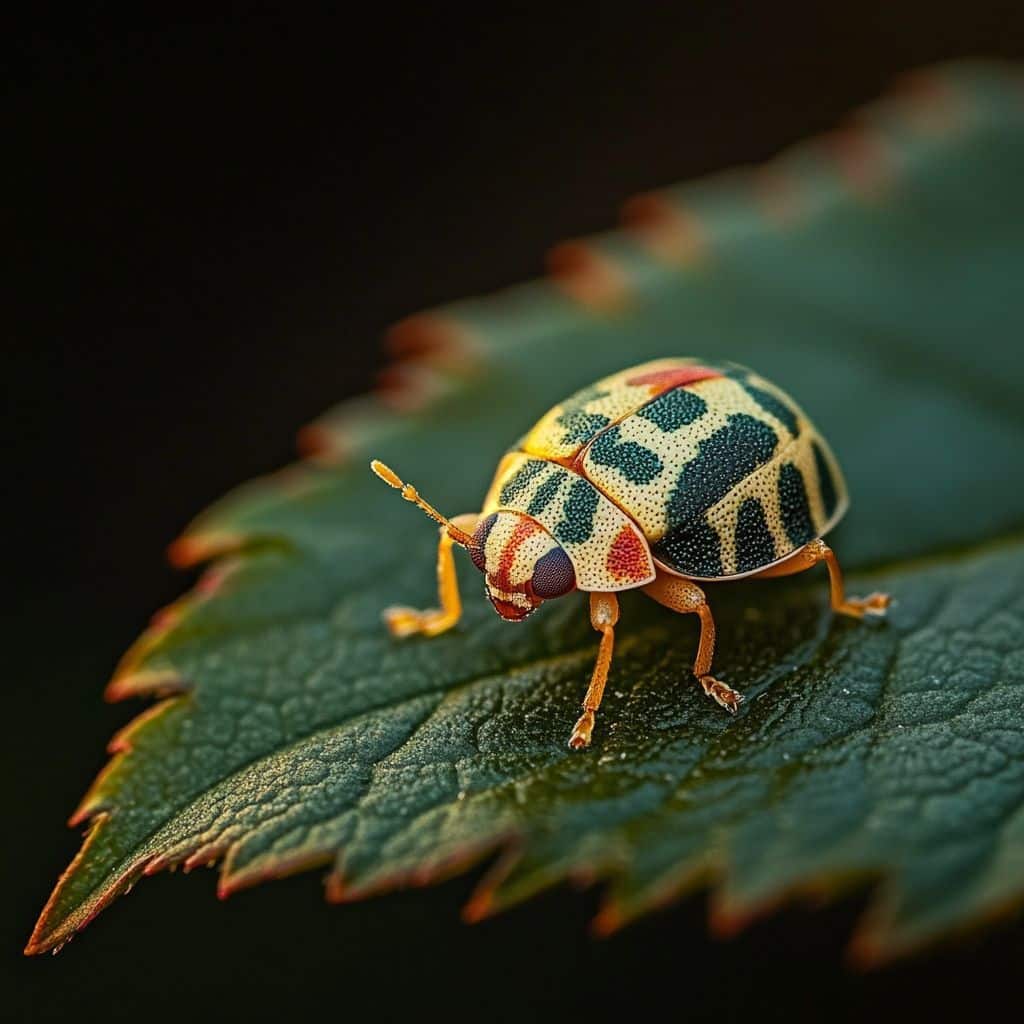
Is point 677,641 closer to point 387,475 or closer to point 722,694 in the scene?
point 722,694

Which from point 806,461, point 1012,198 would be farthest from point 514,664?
point 1012,198

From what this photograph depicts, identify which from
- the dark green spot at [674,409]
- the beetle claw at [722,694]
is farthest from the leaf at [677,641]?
the dark green spot at [674,409]

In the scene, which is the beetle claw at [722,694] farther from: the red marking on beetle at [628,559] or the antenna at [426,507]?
the antenna at [426,507]

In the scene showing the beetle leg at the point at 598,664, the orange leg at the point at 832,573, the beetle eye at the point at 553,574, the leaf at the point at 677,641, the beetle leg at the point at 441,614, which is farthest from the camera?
the beetle leg at the point at 441,614

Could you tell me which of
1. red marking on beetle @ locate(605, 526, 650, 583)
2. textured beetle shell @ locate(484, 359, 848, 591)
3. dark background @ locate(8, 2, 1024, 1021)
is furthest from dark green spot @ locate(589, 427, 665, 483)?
dark background @ locate(8, 2, 1024, 1021)

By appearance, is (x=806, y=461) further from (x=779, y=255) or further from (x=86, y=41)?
(x=86, y=41)

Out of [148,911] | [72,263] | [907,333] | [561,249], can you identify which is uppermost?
[72,263]
